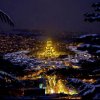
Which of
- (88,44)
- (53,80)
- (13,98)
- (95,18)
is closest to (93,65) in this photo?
(88,44)

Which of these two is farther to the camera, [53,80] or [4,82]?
[53,80]

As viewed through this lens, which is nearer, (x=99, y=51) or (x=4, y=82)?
(x=99, y=51)

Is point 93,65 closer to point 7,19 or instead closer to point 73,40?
point 73,40

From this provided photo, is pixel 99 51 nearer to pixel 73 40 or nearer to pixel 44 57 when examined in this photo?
pixel 73 40

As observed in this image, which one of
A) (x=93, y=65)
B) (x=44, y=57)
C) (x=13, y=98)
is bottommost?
(x=13, y=98)

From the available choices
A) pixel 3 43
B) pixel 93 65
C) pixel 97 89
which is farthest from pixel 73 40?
pixel 3 43

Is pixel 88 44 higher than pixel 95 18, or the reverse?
pixel 95 18

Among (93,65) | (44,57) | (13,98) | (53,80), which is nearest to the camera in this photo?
(93,65)

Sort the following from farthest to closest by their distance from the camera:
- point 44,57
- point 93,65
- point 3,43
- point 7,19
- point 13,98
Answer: point 3,43
point 44,57
point 13,98
point 93,65
point 7,19

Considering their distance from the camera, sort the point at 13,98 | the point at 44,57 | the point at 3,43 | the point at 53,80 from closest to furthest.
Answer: the point at 13,98
the point at 53,80
the point at 44,57
the point at 3,43
